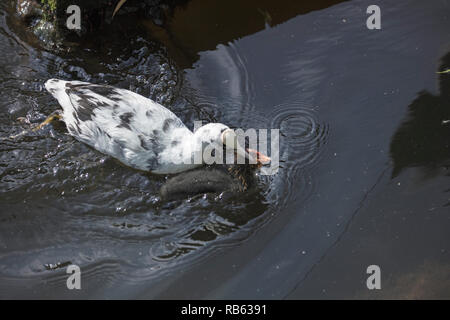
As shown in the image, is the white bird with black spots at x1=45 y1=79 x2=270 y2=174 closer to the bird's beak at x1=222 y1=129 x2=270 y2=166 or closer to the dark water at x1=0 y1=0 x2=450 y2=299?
the bird's beak at x1=222 y1=129 x2=270 y2=166

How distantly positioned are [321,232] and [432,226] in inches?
28.6

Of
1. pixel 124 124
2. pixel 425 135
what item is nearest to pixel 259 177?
pixel 124 124

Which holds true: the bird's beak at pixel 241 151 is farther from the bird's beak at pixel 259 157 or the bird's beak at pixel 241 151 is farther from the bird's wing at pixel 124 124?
the bird's wing at pixel 124 124

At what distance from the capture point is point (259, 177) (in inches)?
153

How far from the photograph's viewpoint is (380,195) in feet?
11.8

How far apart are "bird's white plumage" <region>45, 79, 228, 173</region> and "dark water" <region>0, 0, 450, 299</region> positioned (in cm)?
22

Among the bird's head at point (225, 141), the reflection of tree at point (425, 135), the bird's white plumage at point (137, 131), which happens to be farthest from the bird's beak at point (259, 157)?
the reflection of tree at point (425, 135)

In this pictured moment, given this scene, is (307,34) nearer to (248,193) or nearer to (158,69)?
(158,69)

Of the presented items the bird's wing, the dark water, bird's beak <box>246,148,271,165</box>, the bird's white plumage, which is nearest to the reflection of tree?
the dark water

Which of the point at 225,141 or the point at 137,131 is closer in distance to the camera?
the point at 225,141

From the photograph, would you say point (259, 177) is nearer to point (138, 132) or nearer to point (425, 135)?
point (138, 132)

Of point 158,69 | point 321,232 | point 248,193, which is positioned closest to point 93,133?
point 158,69

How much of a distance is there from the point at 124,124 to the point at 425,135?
227cm

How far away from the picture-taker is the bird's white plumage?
12.8 ft
